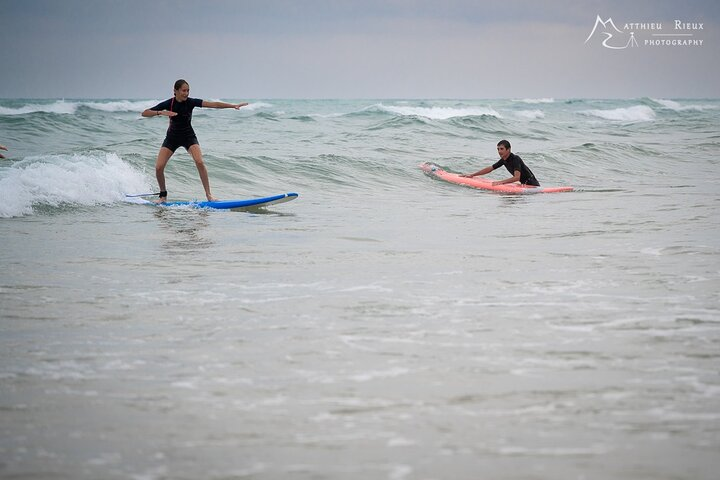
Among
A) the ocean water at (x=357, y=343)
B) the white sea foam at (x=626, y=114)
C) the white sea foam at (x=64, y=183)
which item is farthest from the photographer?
the white sea foam at (x=626, y=114)

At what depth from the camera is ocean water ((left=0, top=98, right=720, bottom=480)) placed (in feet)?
9.21

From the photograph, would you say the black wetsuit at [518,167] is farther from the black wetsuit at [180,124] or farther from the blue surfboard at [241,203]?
the black wetsuit at [180,124]

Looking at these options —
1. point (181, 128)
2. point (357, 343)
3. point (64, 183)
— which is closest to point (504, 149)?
point (181, 128)

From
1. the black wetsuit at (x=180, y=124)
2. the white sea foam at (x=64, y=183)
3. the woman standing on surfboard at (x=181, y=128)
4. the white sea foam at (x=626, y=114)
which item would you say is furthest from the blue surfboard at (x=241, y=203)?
the white sea foam at (x=626, y=114)

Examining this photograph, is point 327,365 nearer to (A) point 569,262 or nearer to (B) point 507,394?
(B) point 507,394

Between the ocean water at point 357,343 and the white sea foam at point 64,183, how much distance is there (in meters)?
0.07

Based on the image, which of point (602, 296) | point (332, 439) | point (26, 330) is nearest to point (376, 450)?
point (332, 439)

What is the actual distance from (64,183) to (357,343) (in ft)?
27.1

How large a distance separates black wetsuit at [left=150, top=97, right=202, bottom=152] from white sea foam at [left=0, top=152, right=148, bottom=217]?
143 centimetres

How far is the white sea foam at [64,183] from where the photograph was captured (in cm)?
1010

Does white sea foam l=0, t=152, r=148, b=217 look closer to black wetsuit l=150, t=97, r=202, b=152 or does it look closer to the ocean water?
the ocean water

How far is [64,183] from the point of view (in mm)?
11023

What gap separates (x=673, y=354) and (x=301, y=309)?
2217 millimetres

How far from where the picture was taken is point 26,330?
4383mm
